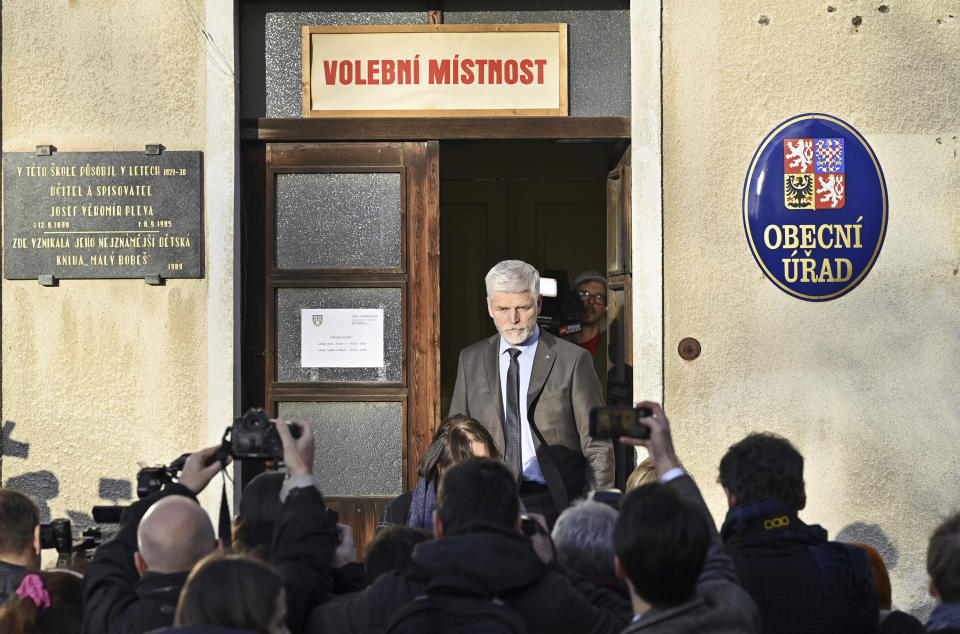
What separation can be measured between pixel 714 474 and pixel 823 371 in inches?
28.3

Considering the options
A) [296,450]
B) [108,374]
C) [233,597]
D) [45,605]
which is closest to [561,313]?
[108,374]

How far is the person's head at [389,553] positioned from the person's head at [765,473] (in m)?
0.86

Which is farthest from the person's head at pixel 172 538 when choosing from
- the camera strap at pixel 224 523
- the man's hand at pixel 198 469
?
the camera strap at pixel 224 523

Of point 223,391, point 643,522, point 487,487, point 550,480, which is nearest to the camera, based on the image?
point 643,522

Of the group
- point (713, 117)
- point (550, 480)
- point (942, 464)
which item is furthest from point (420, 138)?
point (942, 464)

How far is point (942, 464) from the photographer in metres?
5.39

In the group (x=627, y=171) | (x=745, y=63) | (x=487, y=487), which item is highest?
(x=745, y=63)

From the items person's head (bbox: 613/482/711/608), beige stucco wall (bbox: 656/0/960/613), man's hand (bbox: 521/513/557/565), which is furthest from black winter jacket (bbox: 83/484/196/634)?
beige stucco wall (bbox: 656/0/960/613)

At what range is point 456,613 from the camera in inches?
94.4

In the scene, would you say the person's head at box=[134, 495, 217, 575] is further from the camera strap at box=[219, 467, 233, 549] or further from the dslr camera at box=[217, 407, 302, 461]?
the camera strap at box=[219, 467, 233, 549]

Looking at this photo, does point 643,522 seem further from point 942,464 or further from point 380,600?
point 942,464

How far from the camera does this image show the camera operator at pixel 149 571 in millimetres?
2557

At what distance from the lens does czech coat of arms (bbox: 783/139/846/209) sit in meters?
5.43

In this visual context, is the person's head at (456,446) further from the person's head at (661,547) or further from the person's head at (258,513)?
Result: the person's head at (661,547)
